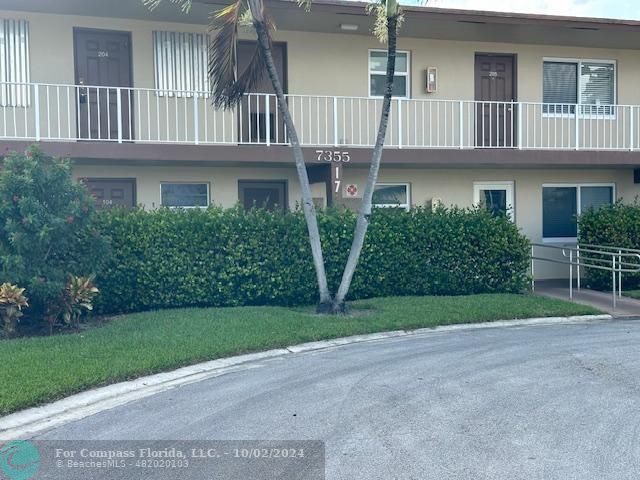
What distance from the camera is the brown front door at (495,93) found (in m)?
15.7

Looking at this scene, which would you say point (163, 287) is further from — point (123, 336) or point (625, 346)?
point (625, 346)

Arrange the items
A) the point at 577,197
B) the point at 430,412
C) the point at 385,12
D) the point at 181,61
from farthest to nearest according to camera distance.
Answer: the point at 577,197, the point at 181,61, the point at 385,12, the point at 430,412

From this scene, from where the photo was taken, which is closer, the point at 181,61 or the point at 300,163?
the point at 300,163

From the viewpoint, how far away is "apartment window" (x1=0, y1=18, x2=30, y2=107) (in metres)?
12.9

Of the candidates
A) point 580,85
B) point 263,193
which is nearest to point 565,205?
point 580,85

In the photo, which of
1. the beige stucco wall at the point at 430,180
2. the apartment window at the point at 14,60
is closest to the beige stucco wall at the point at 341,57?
the apartment window at the point at 14,60

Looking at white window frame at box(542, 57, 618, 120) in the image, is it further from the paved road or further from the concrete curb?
the paved road

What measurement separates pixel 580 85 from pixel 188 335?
462 inches

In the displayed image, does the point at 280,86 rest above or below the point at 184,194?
above

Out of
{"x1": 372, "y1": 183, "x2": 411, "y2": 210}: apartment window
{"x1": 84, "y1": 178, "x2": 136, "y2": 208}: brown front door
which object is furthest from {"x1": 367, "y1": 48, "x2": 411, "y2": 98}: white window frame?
{"x1": 84, "y1": 178, "x2": 136, "y2": 208}: brown front door

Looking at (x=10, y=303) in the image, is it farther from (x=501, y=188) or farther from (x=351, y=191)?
(x=501, y=188)

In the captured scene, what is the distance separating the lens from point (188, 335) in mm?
9031

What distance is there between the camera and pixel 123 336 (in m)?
8.92

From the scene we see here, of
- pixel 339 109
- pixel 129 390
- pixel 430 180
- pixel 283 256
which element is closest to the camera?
pixel 129 390
